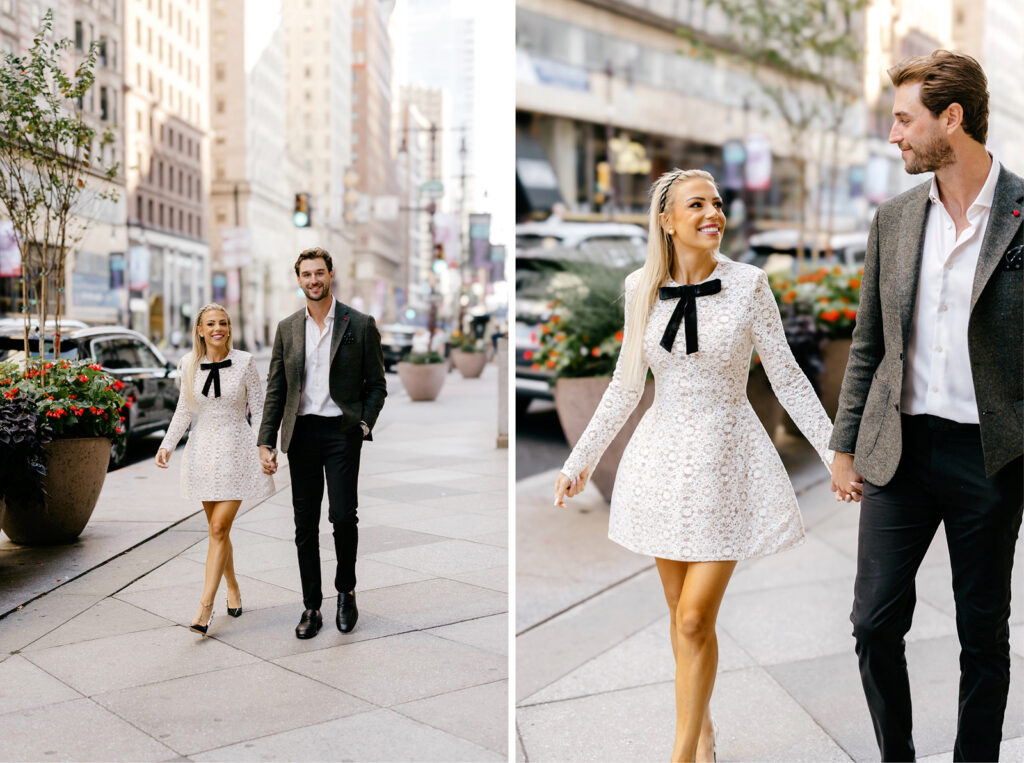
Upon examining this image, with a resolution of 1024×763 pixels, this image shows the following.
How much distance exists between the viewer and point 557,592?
605 cm

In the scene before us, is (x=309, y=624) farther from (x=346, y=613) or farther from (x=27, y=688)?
(x=27, y=688)

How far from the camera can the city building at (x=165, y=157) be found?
529cm

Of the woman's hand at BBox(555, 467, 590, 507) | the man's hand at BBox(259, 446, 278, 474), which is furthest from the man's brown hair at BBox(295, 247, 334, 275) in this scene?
the woman's hand at BBox(555, 467, 590, 507)

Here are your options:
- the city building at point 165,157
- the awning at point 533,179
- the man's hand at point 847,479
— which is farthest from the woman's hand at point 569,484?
the awning at point 533,179

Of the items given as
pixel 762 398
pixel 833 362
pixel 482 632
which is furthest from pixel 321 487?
pixel 833 362

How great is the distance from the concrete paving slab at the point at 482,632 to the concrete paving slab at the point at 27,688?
58.5 inches

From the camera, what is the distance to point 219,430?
482 cm

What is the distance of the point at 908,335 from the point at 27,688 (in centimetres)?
335

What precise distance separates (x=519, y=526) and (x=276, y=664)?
340 cm

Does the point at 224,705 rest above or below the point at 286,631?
below

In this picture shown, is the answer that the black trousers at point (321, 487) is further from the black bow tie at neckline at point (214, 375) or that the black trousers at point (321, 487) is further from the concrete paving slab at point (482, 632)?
the concrete paving slab at point (482, 632)

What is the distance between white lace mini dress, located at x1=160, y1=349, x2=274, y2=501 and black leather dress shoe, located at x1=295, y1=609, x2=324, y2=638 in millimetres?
588

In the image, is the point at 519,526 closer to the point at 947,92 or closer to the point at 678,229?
the point at 678,229

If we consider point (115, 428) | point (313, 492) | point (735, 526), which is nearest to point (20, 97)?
point (115, 428)
